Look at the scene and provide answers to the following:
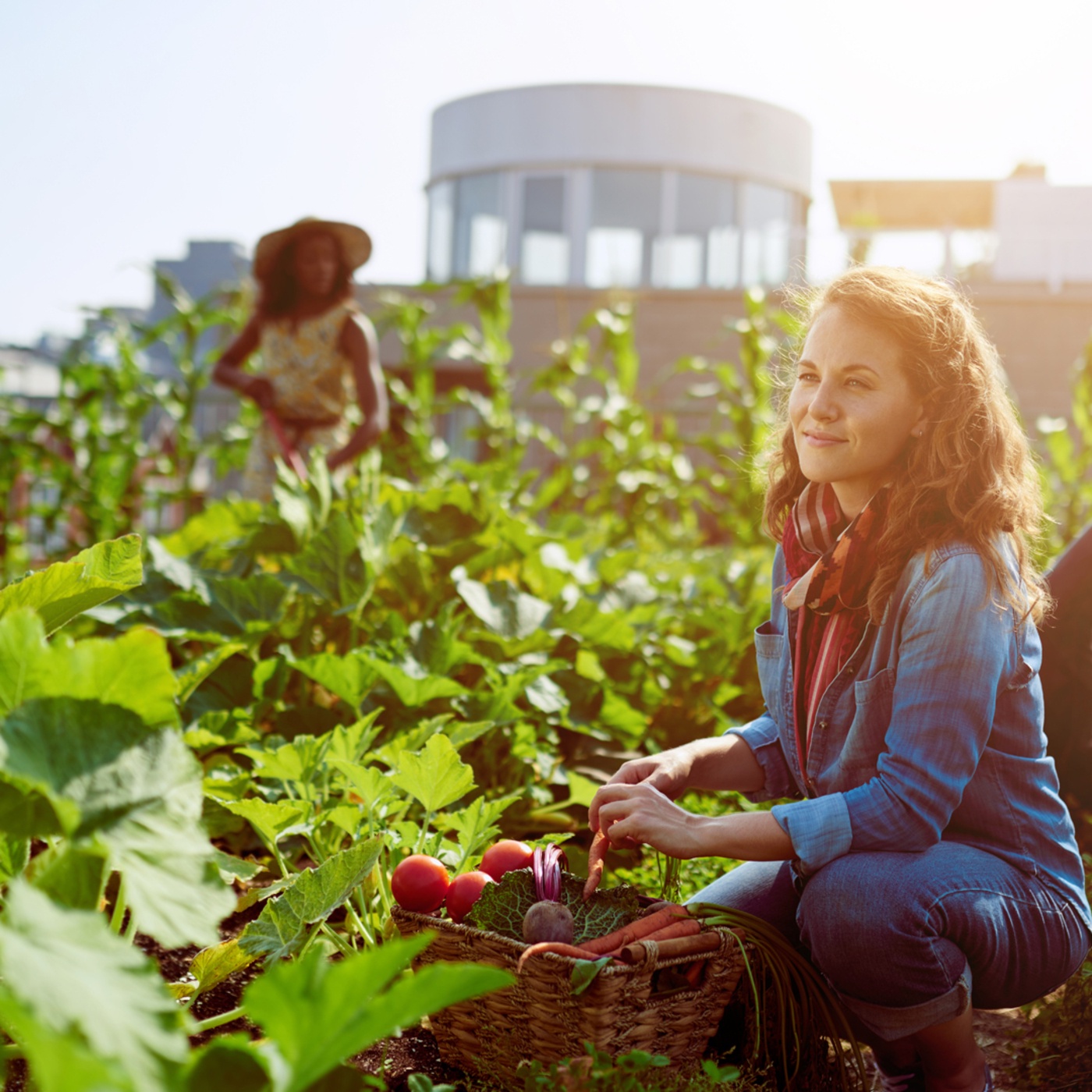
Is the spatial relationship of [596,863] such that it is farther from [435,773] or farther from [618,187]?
[618,187]

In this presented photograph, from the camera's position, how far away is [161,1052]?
0.70 m

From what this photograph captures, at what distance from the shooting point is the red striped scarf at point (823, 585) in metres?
1.59

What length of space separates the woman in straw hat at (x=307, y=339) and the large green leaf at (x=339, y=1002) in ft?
11.9

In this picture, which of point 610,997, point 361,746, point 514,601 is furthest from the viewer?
point 514,601

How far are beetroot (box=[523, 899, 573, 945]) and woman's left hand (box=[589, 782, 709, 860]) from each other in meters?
0.13

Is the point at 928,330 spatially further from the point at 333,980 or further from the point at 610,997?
the point at 333,980

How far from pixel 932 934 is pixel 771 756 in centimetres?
44

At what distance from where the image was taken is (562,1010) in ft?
4.48

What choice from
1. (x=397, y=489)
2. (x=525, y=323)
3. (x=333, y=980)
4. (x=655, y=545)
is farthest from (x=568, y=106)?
(x=333, y=980)

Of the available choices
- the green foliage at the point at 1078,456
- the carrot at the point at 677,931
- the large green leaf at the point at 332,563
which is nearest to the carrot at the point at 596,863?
the carrot at the point at 677,931

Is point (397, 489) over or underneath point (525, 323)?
underneath

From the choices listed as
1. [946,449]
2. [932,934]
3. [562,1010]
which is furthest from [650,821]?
[946,449]

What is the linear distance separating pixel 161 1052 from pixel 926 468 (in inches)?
46.5

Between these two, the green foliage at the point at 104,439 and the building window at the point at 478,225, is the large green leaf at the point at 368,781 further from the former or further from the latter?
the building window at the point at 478,225
